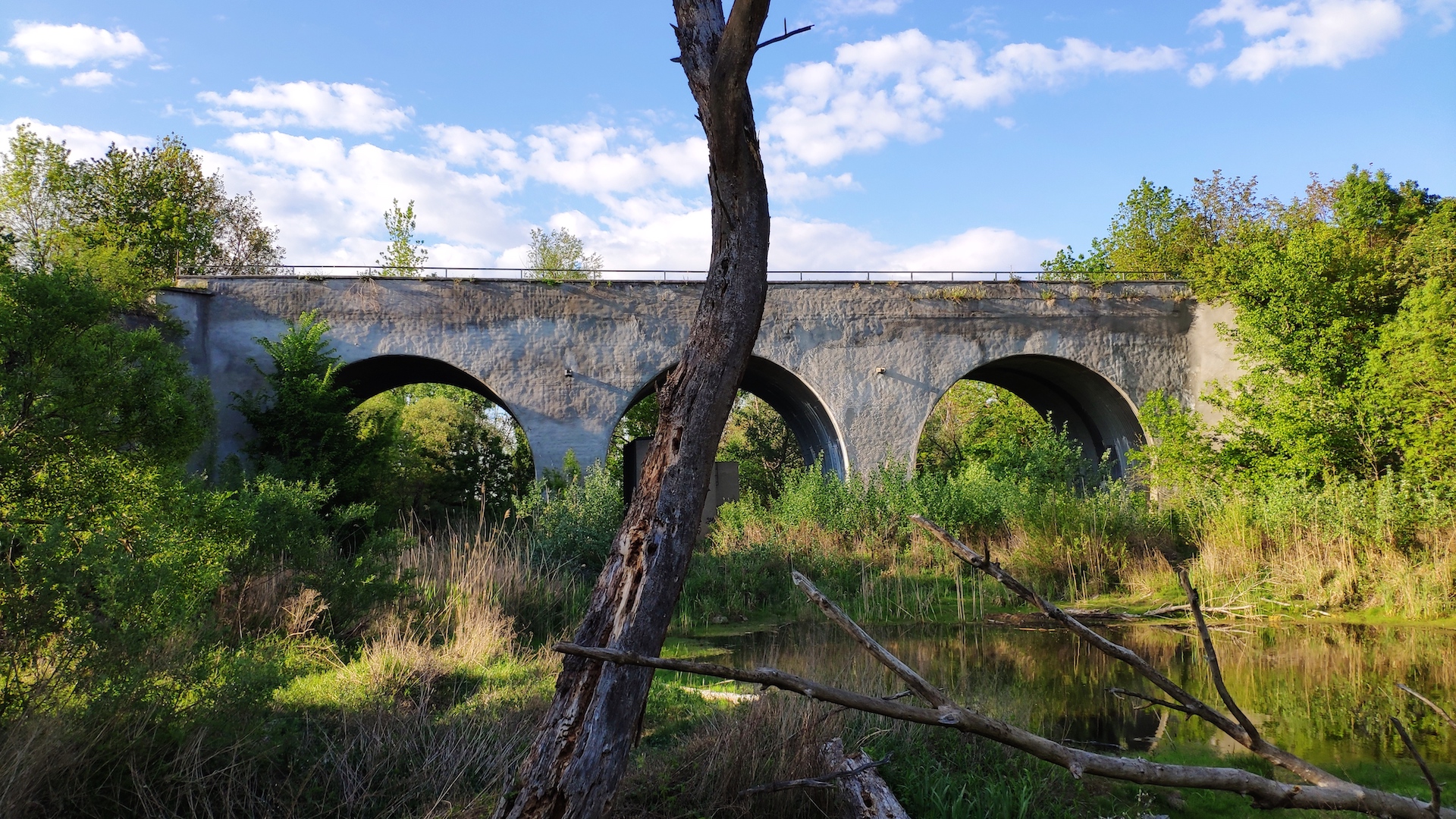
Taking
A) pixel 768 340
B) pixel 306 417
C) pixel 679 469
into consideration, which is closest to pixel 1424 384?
pixel 768 340

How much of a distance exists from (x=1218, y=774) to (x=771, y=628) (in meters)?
7.49

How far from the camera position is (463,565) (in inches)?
268

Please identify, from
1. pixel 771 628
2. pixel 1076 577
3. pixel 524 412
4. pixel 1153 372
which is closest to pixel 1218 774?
pixel 771 628

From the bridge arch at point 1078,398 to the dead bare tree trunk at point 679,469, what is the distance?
1172 centimetres

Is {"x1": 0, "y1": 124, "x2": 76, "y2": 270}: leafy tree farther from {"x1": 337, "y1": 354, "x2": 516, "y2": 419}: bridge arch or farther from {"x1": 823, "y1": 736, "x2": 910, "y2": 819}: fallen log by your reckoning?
{"x1": 823, "y1": 736, "x2": 910, "y2": 819}: fallen log

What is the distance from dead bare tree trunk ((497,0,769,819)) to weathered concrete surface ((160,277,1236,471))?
10450 millimetres

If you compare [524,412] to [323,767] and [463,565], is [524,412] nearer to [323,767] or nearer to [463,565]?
[463,565]

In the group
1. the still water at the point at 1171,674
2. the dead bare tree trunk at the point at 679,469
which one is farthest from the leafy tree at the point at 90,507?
the still water at the point at 1171,674

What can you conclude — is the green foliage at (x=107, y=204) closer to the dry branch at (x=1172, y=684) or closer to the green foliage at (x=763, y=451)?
the green foliage at (x=763, y=451)

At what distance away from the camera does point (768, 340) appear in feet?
45.5

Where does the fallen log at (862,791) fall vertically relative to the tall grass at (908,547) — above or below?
above

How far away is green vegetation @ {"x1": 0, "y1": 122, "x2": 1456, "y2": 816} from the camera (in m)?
3.25

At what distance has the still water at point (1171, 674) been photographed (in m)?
4.79

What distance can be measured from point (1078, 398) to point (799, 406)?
5253mm
